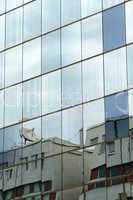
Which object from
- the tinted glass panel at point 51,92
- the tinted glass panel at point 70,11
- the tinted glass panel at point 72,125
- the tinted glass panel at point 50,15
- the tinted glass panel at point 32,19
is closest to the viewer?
the tinted glass panel at point 72,125

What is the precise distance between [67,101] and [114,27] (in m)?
4.17

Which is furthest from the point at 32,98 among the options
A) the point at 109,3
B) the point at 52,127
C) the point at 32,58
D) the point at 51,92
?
the point at 109,3

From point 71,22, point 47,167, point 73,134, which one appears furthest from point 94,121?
point 71,22

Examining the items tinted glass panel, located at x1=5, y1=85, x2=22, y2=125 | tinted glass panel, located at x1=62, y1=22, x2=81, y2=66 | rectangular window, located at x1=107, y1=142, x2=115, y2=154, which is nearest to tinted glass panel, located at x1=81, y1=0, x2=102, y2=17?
tinted glass panel, located at x1=62, y1=22, x2=81, y2=66

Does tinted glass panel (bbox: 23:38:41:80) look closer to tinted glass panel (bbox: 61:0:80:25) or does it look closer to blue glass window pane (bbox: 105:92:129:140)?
tinted glass panel (bbox: 61:0:80:25)

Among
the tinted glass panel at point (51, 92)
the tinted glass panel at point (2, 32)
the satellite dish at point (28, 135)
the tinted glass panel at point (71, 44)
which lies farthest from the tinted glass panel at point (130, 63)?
the tinted glass panel at point (2, 32)

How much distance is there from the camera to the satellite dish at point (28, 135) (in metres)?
32.5

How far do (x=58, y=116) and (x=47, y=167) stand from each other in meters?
2.49

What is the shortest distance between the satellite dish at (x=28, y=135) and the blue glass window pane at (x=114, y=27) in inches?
226

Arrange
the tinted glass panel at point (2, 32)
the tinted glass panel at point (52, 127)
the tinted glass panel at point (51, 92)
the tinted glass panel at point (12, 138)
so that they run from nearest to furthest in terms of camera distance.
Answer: the tinted glass panel at point (52, 127) < the tinted glass panel at point (51, 92) < the tinted glass panel at point (12, 138) < the tinted glass panel at point (2, 32)

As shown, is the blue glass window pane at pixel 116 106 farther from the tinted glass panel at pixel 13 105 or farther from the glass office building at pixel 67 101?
the tinted glass panel at pixel 13 105

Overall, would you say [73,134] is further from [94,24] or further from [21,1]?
[21,1]

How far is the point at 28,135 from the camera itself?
32.8 m

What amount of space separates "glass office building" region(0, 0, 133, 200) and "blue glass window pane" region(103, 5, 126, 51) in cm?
5
